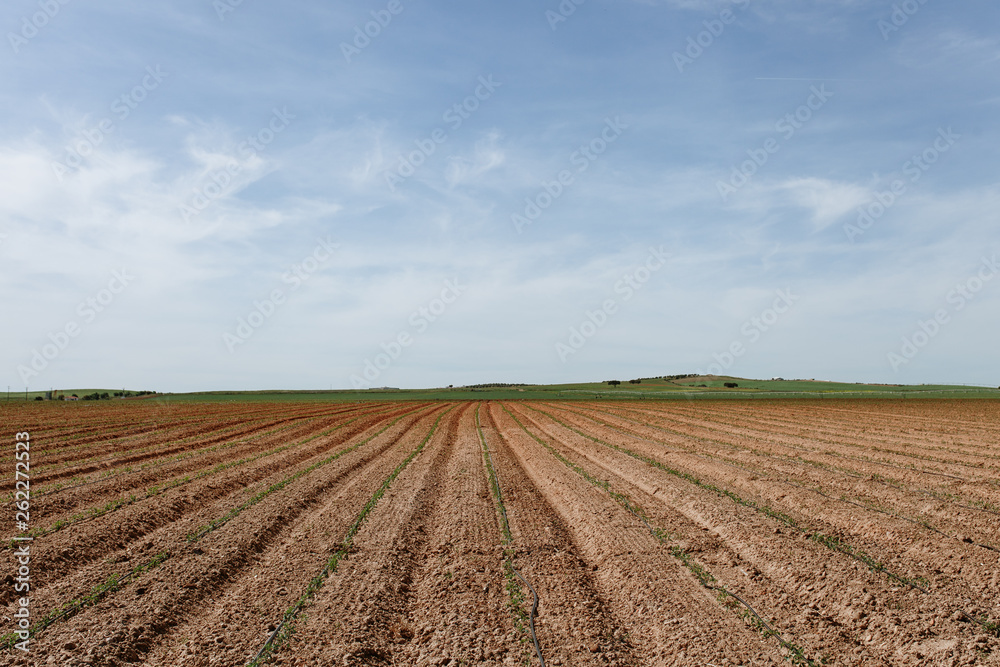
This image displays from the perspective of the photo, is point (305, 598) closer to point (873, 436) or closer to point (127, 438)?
point (127, 438)

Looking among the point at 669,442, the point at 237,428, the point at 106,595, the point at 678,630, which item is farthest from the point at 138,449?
the point at 678,630

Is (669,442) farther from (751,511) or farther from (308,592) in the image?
(308,592)

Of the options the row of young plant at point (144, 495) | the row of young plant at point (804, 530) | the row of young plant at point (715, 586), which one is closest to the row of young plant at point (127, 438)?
the row of young plant at point (144, 495)

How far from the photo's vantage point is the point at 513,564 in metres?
9.07

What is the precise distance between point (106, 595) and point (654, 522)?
29.6ft

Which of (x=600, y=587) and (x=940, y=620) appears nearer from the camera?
(x=940, y=620)

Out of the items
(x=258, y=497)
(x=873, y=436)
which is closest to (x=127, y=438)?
(x=258, y=497)

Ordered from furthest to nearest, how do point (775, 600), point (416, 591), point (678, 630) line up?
point (416, 591) < point (775, 600) < point (678, 630)

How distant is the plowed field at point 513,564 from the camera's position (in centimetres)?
638

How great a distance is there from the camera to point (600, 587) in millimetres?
8164

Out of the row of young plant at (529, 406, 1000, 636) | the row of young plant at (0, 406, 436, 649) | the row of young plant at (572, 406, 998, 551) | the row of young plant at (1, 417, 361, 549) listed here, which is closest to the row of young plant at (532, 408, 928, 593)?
the row of young plant at (529, 406, 1000, 636)

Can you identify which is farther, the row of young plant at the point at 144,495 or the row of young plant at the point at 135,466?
the row of young plant at the point at 135,466

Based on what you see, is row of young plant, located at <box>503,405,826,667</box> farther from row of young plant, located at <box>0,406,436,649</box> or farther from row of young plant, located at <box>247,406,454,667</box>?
row of young plant, located at <box>0,406,436,649</box>

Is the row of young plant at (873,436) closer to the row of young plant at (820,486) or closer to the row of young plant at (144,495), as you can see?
the row of young plant at (820,486)
